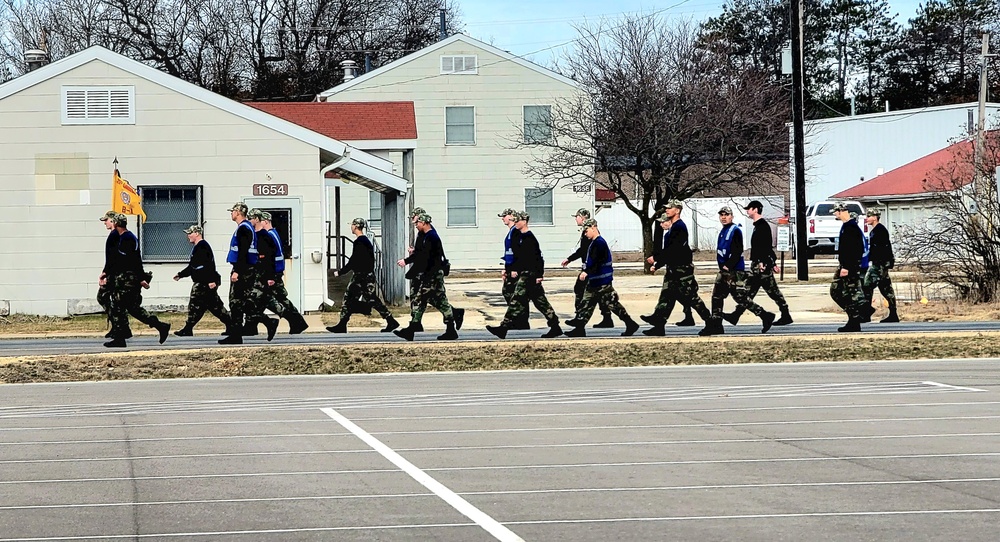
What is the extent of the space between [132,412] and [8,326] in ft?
38.2

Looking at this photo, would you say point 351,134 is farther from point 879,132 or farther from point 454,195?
point 879,132

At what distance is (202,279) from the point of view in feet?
60.6

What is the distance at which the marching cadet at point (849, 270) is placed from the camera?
19.4 m

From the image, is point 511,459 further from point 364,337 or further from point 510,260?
point 364,337

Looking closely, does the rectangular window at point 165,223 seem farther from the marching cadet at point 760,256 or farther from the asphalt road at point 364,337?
the marching cadet at point 760,256

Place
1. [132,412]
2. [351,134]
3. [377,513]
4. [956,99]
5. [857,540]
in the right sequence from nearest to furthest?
1. [857,540]
2. [377,513]
3. [132,412]
4. [351,134]
5. [956,99]

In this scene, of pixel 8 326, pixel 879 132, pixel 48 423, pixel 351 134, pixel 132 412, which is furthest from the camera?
pixel 879 132

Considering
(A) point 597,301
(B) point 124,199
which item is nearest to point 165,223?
(B) point 124,199

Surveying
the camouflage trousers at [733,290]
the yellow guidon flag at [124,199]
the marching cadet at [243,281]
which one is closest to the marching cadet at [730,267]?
the camouflage trousers at [733,290]

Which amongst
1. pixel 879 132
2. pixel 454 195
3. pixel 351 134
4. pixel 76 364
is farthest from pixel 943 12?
pixel 76 364

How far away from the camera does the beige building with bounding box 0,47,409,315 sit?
24.2 meters

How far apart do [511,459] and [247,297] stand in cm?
1022

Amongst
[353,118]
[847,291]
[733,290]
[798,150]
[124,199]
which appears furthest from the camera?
[798,150]

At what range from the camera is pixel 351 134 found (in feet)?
102
